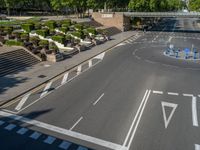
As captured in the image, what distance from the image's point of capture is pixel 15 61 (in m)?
30.2

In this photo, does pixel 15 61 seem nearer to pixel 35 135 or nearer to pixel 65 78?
pixel 65 78

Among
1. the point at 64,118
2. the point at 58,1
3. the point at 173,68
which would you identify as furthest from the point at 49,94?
the point at 58,1

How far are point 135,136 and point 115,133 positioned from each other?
134 centimetres

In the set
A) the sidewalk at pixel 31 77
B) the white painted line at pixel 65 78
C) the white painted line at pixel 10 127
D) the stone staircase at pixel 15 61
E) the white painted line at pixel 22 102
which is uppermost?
the stone staircase at pixel 15 61

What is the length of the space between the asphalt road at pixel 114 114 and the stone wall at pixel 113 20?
50.9m

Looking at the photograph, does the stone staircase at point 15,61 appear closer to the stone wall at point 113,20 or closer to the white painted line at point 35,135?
the white painted line at point 35,135

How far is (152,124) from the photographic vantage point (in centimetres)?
1670

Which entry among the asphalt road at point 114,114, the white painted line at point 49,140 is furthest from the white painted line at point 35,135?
the white painted line at point 49,140

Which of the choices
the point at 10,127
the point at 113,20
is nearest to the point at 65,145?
the point at 10,127

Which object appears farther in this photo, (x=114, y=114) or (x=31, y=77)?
(x=31, y=77)

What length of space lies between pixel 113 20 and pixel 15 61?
177 ft

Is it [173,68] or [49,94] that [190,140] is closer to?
[49,94]

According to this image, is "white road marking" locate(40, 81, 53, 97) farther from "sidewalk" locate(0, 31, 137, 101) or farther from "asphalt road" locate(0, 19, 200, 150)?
"sidewalk" locate(0, 31, 137, 101)

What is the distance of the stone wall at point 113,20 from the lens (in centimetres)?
7719
